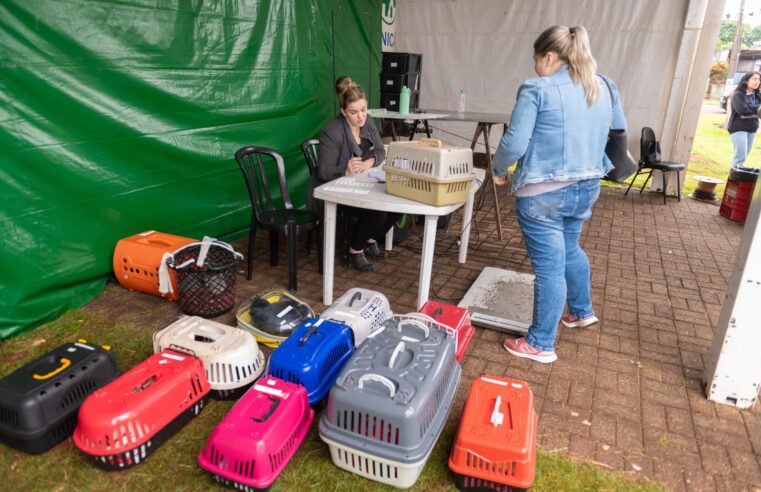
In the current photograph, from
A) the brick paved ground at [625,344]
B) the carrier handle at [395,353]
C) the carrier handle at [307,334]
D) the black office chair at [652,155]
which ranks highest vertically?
the black office chair at [652,155]

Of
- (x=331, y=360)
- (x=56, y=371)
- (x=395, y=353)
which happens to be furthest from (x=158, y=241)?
(x=395, y=353)

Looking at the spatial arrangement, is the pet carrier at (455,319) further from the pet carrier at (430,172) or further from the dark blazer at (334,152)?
the dark blazer at (334,152)

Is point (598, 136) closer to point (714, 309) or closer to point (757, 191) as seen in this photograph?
point (757, 191)

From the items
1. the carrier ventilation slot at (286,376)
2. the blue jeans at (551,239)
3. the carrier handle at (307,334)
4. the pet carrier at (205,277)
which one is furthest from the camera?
the pet carrier at (205,277)

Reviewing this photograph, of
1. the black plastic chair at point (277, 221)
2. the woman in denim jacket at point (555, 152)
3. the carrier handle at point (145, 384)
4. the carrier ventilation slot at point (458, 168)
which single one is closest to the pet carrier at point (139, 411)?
the carrier handle at point (145, 384)

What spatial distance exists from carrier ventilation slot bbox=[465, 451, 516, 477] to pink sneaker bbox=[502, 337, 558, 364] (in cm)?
99

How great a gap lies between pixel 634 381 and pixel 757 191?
1.03 meters

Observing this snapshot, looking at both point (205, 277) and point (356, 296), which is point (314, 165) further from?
point (356, 296)

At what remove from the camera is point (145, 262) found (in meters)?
3.01

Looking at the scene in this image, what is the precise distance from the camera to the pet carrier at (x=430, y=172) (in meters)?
2.46

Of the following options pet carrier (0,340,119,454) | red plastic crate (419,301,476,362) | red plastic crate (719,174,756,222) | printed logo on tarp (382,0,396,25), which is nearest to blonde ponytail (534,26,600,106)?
red plastic crate (419,301,476,362)

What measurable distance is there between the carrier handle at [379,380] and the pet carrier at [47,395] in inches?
43.8

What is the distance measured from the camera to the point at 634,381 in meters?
2.40

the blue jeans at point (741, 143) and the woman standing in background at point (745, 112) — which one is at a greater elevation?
the woman standing in background at point (745, 112)
